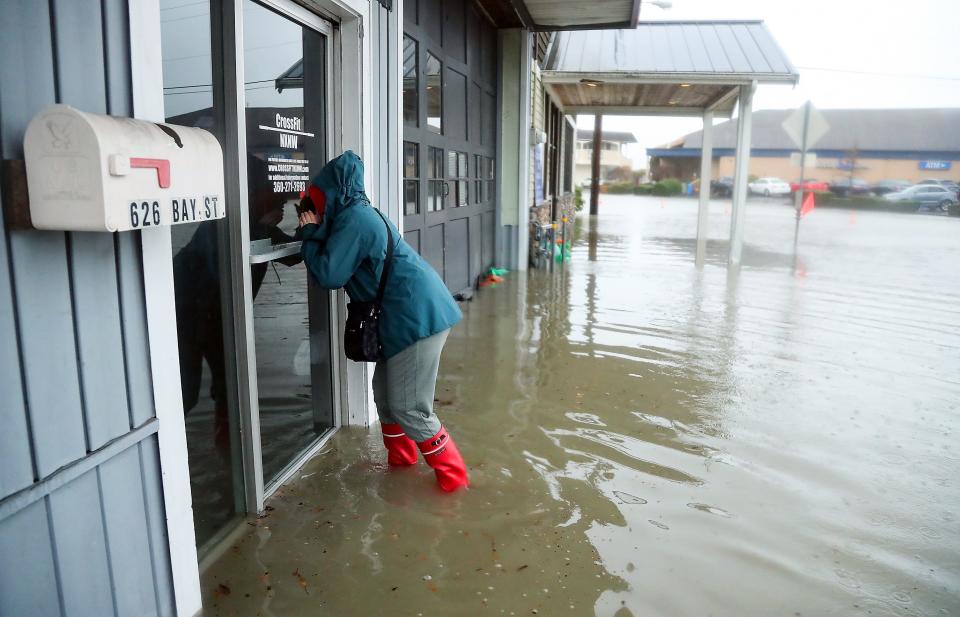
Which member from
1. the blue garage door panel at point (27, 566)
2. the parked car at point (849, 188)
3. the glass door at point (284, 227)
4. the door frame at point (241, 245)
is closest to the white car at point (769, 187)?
the parked car at point (849, 188)

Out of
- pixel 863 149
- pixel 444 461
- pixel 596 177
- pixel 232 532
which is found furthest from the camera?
pixel 863 149

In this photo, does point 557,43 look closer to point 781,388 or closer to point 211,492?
point 781,388

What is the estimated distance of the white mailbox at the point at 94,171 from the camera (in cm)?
164

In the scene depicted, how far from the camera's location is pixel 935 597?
2.78m

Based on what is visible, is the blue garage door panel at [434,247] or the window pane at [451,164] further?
the window pane at [451,164]

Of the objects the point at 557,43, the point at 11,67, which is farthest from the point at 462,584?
the point at 557,43

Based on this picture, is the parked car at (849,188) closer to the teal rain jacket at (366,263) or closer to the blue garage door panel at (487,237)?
the blue garage door panel at (487,237)

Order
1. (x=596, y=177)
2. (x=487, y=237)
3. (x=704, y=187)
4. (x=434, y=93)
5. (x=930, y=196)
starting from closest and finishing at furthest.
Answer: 1. (x=434, y=93)
2. (x=487, y=237)
3. (x=704, y=187)
4. (x=596, y=177)
5. (x=930, y=196)

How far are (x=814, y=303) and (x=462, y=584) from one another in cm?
738

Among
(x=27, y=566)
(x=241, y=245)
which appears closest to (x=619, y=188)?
(x=241, y=245)

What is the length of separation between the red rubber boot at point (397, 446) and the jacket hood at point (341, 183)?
120cm

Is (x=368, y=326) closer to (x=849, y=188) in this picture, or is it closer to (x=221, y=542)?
(x=221, y=542)

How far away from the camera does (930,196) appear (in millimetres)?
30781

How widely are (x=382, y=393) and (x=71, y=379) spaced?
1.81 metres
